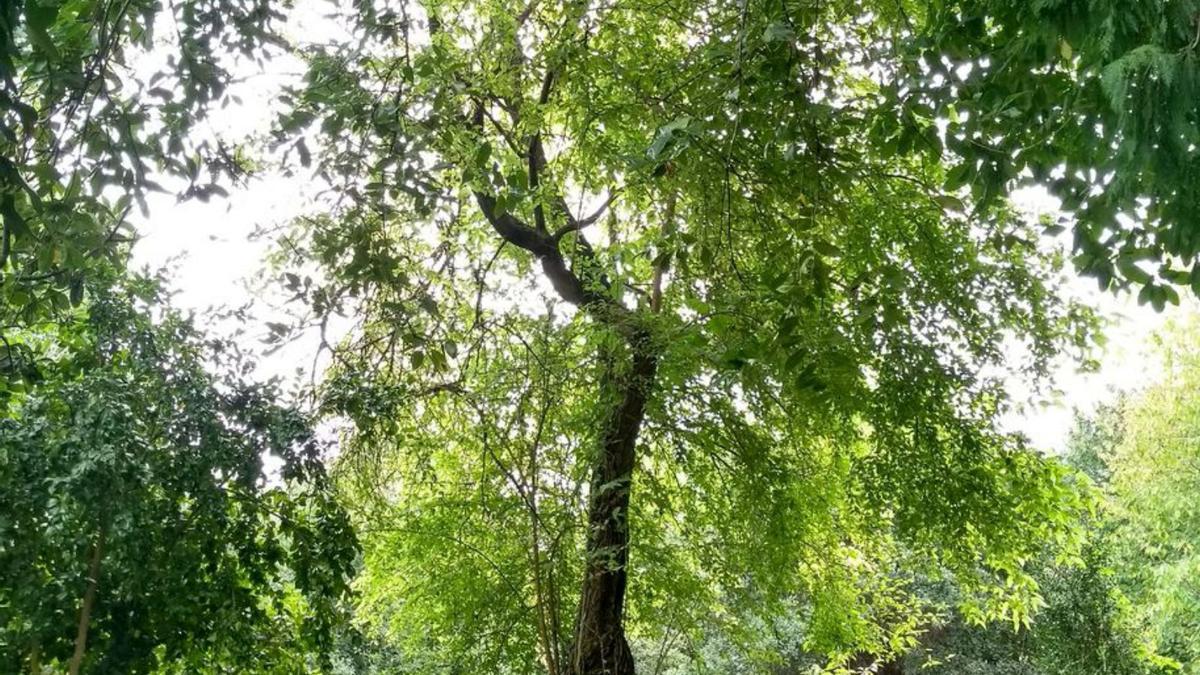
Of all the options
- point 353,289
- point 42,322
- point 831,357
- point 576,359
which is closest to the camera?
point 353,289

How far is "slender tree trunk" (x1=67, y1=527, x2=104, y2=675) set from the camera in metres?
3.33

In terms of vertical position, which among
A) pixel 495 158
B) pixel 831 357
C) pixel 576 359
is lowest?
pixel 831 357

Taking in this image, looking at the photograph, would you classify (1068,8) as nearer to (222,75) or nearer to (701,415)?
(222,75)

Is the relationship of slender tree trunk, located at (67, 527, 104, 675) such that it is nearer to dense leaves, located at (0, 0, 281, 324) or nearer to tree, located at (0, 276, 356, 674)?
tree, located at (0, 276, 356, 674)

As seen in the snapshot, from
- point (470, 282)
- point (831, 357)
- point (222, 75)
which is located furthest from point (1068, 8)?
point (470, 282)

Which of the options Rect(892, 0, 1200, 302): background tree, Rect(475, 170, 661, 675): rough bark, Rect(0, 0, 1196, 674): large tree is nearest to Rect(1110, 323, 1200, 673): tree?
Rect(0, 0, 1196, 674): large tree

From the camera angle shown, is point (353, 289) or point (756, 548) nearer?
point (353, 289)

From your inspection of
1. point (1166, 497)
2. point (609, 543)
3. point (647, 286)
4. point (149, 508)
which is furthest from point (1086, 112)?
point (1166, 497)

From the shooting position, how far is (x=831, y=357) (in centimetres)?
290

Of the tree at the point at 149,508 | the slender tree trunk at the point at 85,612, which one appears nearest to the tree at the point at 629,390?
the tree at the point at 149,508

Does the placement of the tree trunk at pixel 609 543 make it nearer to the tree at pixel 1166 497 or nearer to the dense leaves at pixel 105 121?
the dense leaves at pixel 105 121

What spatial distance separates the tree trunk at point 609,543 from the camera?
4.70 m

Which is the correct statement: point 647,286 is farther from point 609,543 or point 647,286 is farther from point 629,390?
point 609,543

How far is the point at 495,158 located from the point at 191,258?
1.35m
